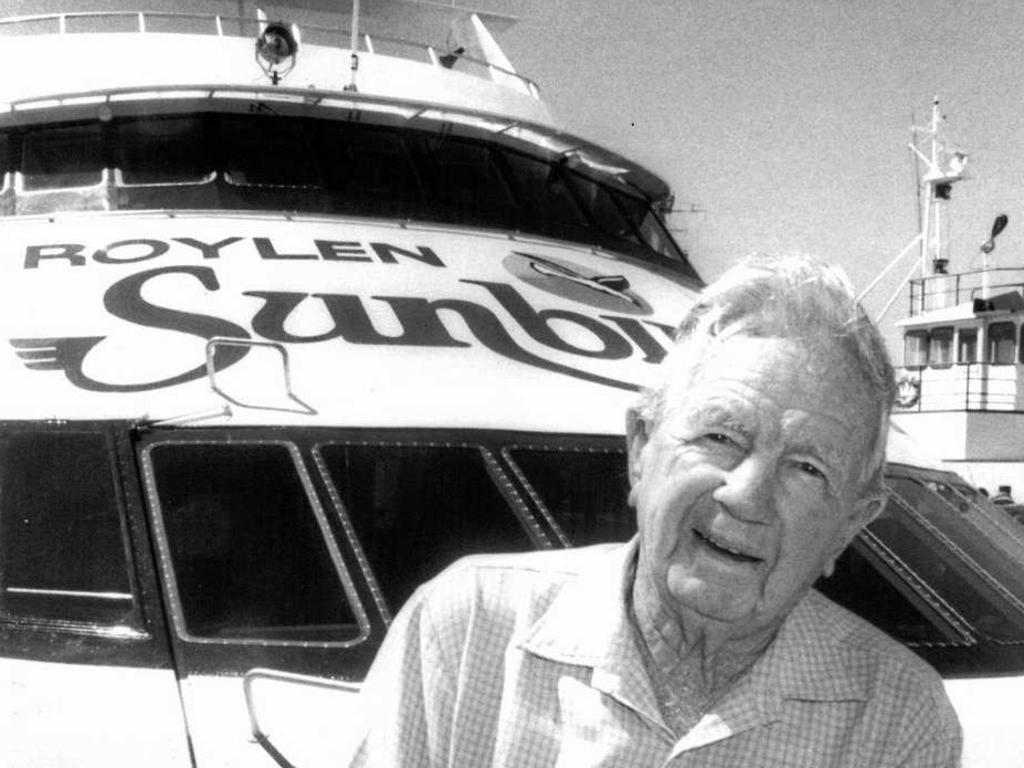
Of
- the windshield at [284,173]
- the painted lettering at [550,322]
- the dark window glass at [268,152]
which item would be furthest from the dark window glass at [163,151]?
the painted lettering at [550,322]

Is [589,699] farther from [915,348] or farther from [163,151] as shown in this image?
[915,348]

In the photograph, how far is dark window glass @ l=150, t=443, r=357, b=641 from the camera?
285 centimetres

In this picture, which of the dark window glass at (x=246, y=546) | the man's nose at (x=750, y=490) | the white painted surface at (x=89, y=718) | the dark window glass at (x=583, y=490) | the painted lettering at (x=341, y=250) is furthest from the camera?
the painted lettering at (x=341, y=250)

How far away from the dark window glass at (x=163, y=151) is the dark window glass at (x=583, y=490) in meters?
2.37

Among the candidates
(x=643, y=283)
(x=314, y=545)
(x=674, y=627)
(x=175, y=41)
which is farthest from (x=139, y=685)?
(x=175, y=41)

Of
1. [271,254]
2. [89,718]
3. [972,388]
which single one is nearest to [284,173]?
[271,254]

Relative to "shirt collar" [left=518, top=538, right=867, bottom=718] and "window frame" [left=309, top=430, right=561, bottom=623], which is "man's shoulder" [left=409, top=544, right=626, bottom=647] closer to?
"shirt collar" [left=518, top=538, right=867, bottom=718]

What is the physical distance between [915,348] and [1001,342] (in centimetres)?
205

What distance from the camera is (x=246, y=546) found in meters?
2.99

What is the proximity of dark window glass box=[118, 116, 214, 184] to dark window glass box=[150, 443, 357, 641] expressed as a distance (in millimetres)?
2211

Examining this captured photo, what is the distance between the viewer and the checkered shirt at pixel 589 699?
1.74 m

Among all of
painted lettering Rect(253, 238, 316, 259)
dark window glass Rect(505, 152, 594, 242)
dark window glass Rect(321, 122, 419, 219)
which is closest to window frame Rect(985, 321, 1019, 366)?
dark window glass Rect(505, 152, 594, 242)

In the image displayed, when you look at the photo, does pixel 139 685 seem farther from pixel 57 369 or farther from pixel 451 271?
pixel 451 271

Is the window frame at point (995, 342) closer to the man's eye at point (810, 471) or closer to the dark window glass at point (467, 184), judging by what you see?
the dark window glass at point (467, 184)
